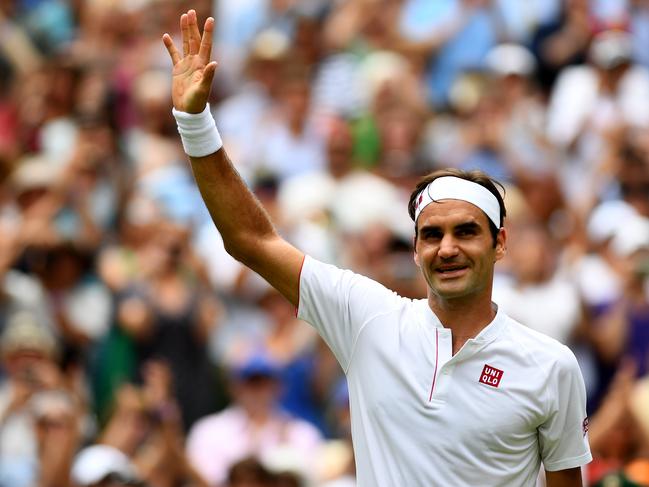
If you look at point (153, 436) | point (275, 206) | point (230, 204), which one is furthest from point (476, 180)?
point (275, 206)

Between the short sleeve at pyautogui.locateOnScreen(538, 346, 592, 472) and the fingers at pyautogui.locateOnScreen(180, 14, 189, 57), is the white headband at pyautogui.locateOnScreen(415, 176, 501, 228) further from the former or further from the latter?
the fingers at pyautogui.locateOnScreen(180, 14, 189, 57)

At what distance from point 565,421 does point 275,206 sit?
20.5ft

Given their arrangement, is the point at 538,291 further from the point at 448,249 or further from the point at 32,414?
the point at 448,249

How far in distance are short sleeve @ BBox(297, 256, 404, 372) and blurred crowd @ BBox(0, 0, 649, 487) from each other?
264 cm

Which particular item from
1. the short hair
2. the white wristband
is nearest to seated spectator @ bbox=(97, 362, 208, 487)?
the white wristband

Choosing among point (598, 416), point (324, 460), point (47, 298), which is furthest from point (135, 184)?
point (598, 416)

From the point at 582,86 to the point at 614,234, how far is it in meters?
2.28

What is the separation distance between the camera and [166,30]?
13.8 meters

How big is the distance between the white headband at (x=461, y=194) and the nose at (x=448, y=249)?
0.16m

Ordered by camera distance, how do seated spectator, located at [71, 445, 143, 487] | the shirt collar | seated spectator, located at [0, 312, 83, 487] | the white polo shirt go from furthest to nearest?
1. seated spectator, located at [0, 312, 83, 487]
2. seated spectator, located at [71, 445, 143, 487]
3. the shirt collar
4. the white polo shirt

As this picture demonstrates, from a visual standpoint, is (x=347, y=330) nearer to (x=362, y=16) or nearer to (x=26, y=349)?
(x=26, y=349)

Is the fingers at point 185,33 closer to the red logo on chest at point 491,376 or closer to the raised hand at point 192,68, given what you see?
the raised hand at point 192,68

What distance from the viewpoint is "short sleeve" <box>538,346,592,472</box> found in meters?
5.10

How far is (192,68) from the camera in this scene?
5.33 metres
